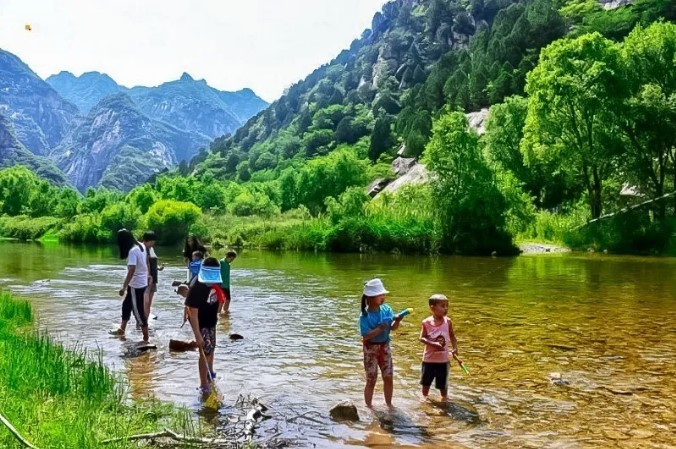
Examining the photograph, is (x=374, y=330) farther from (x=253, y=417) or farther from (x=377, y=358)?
(x=253, y=417)

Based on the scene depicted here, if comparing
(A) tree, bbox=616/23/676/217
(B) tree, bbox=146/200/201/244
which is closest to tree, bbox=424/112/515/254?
(A) tree, bbox=616/23/676/217

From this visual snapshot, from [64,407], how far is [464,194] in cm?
4439

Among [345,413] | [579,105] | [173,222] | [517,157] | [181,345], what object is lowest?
[345,413]

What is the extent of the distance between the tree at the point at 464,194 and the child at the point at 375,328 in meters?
41.0

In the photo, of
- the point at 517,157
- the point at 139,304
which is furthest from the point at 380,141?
the point at 139,304

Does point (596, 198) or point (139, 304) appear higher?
point (596, 198)

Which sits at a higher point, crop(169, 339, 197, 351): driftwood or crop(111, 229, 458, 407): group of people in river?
crop(111, 229, 458, 407): group of people in river

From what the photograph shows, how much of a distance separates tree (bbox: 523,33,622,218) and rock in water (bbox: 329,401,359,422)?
43.6 m

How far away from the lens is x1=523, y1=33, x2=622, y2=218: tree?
46.8 m

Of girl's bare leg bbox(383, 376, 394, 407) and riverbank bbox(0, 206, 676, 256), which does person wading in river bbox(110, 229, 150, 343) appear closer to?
girl's bare leg bbox(383, 376, 394, 407)

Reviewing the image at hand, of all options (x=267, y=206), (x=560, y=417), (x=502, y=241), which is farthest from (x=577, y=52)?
(x=267, y=206)

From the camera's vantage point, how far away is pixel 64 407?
744cm

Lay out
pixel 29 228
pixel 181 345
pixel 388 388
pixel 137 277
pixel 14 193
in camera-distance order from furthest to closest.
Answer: pixel 14 193, pixel 29 228, pixel 137 277, pixel 181 345, pixel 388 388

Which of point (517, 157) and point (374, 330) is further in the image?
point (517, 157)
